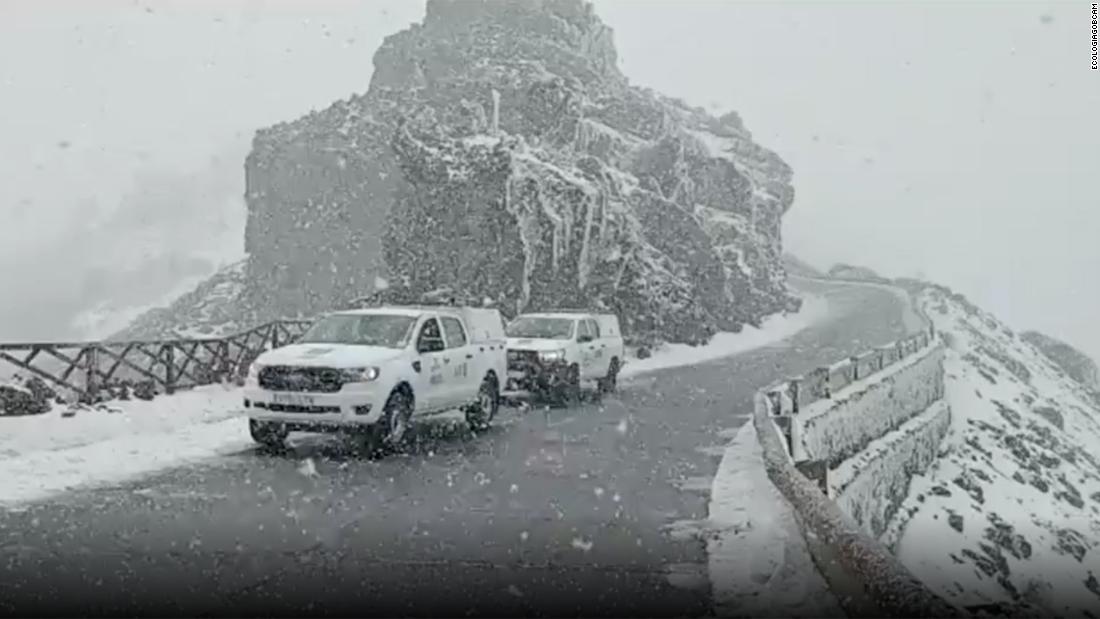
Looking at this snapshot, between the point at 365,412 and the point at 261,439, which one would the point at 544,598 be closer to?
the point at 365,412

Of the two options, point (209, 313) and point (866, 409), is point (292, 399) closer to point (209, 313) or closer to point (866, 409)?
point (866, 409)

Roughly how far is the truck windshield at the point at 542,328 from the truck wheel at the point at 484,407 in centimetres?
540

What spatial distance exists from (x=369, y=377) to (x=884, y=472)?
35.5 feet

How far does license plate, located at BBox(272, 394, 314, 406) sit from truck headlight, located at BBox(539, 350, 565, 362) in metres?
8.66

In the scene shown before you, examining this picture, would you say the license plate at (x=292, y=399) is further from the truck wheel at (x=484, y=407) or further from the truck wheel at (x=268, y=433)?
the truck wheel at (x=484, y=407)

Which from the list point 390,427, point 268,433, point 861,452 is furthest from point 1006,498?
point 268,433

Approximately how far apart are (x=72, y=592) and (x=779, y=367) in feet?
97.4

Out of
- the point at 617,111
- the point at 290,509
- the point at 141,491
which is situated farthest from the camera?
the point at 617,111

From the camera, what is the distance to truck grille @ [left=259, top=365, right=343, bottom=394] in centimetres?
1323

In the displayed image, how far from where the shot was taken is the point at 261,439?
14023 millimetres

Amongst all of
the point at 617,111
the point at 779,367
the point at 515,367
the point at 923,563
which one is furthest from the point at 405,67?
the point at 923,563

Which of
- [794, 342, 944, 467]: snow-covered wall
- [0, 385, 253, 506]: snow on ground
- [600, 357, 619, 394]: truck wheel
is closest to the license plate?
[0, 385, 253, 506]: snow on ground

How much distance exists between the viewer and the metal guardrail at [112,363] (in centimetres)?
1616

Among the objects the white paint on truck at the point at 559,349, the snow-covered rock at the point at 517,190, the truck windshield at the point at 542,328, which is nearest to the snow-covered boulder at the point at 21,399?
the white paint on truck at the point at 559,349
